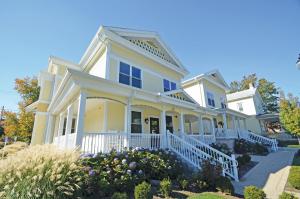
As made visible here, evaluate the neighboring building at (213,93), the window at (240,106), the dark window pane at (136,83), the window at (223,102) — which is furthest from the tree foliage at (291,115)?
the window at (240,106)

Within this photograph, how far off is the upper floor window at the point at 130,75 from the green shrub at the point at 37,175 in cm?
772

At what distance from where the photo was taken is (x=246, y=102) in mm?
31625

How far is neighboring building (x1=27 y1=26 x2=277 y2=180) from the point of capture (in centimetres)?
797

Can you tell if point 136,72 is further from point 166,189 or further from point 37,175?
point 37,175

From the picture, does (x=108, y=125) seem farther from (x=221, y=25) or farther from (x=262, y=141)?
(x=262, y=141)

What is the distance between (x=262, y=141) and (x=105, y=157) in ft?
66.6

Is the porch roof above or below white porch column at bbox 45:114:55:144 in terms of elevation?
above

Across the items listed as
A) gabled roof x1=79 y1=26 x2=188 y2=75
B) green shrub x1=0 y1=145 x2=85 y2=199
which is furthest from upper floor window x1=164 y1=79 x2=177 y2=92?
green shrub x1=0 y1=145 x2=85 y2=199

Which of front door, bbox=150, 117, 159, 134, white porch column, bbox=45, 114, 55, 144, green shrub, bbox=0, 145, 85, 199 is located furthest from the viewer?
white porch column, bbox=45, 114, 55, 144

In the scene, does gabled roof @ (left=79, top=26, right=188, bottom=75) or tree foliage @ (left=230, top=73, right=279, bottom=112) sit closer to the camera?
gabled roof @ (left=79, top=26, right=188, bottom=75)

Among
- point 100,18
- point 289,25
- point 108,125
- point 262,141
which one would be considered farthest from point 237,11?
point 262,141

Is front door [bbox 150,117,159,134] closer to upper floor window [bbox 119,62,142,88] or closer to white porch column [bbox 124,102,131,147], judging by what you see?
upper floor window [bbox 119,62,142,88]

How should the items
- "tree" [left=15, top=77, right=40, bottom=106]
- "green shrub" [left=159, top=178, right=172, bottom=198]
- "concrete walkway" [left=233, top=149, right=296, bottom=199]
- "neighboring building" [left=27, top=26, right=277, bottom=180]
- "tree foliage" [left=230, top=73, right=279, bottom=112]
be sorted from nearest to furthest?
"green shrub" [left=159, top=178, right=172, bottom=198] < "concrete walkway" [left=233, top=149, right=296, bottom=199] < "neighboring building" [left=27, top=26, right=277, bottom=180] < "tree" [left=15, top=77, right=40, bottom=106] < "tree foliage" [left=230, top=73, right=279, bottom=112]

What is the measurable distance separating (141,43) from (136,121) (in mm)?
6789
